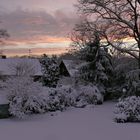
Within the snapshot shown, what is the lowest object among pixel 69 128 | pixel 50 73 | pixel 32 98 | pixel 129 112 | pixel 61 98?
pixel 69 128

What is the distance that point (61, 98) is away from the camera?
98.2 feet

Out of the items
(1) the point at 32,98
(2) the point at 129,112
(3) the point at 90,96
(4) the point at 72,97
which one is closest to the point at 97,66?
(3) the point at 90,96

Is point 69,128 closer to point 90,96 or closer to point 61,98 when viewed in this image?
point 61,98

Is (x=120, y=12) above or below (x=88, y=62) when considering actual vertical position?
above

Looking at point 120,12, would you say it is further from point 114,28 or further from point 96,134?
A: point 96,134

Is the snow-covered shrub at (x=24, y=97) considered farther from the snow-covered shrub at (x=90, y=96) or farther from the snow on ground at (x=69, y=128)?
the snow-covered shrub at (x=90, y=96)

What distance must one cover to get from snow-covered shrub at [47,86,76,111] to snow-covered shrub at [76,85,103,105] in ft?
3.89

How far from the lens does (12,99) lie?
2633 cm

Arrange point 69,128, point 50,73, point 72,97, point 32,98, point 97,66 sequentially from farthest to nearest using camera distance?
point 50,73
point 97,66
point 72,97
point 32,98
point 69,128

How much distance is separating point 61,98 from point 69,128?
332 inches

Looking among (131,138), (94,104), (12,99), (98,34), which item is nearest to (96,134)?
(131,138)

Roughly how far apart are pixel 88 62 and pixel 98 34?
120 inches

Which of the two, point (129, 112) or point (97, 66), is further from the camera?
point (97, 66)

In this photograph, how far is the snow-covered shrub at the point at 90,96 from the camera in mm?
33031
